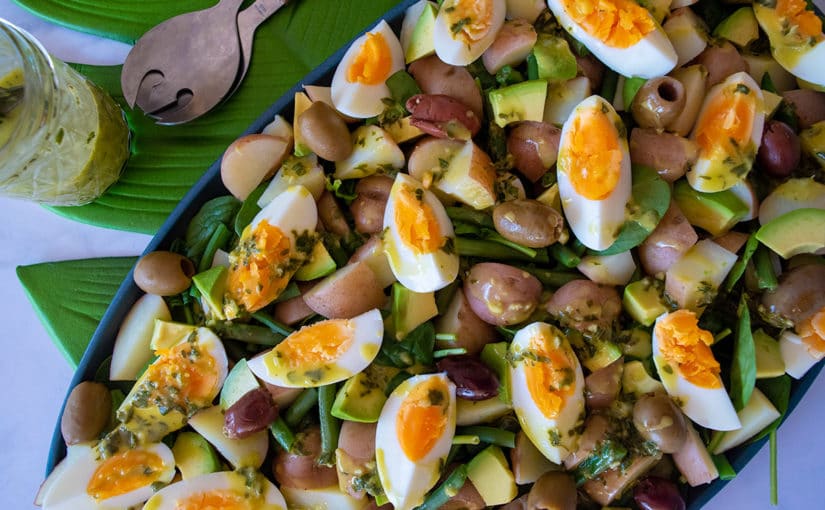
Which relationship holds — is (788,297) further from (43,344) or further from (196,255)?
(43,344)

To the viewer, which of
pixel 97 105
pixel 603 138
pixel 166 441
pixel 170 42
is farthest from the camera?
pixel 170 42

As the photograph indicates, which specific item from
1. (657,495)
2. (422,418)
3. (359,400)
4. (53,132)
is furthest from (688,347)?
(53,132)

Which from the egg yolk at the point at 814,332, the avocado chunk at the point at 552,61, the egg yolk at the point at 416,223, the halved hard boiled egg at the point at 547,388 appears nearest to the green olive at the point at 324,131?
the egg yolk at the point at 416,223

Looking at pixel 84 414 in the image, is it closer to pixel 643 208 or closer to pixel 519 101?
pixel 519 101

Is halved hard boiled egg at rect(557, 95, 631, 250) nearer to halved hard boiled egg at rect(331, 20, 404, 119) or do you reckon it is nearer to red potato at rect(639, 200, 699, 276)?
red potato at rect(639, 200, 699, 276)

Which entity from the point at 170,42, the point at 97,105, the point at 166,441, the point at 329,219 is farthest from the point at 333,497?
the point at 170,42
